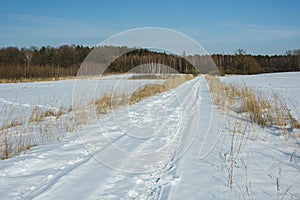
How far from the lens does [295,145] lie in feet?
16.9

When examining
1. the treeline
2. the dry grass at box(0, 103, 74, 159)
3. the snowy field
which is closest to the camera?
the snowy field

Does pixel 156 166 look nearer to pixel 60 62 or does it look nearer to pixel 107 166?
pixel 107 166

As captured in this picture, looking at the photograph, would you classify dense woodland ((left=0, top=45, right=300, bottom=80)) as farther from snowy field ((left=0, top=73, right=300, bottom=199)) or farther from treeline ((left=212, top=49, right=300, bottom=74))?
snowy field ((left=0, top=73, right=300, bottom=199))

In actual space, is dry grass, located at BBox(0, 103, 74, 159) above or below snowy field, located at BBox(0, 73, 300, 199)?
above

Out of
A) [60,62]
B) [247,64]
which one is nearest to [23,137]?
[60,62]

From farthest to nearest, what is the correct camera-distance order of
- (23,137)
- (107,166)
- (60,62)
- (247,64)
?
(247,64)
(60,62)
(23,137)
(107,166)

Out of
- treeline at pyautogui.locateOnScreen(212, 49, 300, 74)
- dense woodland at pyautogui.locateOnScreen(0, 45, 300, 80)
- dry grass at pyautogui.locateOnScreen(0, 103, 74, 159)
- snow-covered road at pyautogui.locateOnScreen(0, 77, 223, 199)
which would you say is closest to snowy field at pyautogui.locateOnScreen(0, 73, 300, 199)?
snow-covered road at pyautogui.locateOnScreen(0, 77, 223, 199)

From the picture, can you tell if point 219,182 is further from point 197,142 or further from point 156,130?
point 156,130

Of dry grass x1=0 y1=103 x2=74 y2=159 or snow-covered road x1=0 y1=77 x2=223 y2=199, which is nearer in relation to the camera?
snow-covered road x1=0 y1=77 x2=223 y2=199

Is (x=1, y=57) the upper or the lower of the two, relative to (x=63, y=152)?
upper

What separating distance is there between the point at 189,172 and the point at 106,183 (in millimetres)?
1218

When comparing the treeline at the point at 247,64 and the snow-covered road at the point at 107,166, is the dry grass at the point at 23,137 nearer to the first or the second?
the snow-covered road at the point at 107,166

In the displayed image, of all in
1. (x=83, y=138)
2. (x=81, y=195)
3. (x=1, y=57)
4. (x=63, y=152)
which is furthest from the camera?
(x=1, y=57)

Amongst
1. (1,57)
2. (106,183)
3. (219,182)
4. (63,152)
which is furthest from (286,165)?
(1,57)
